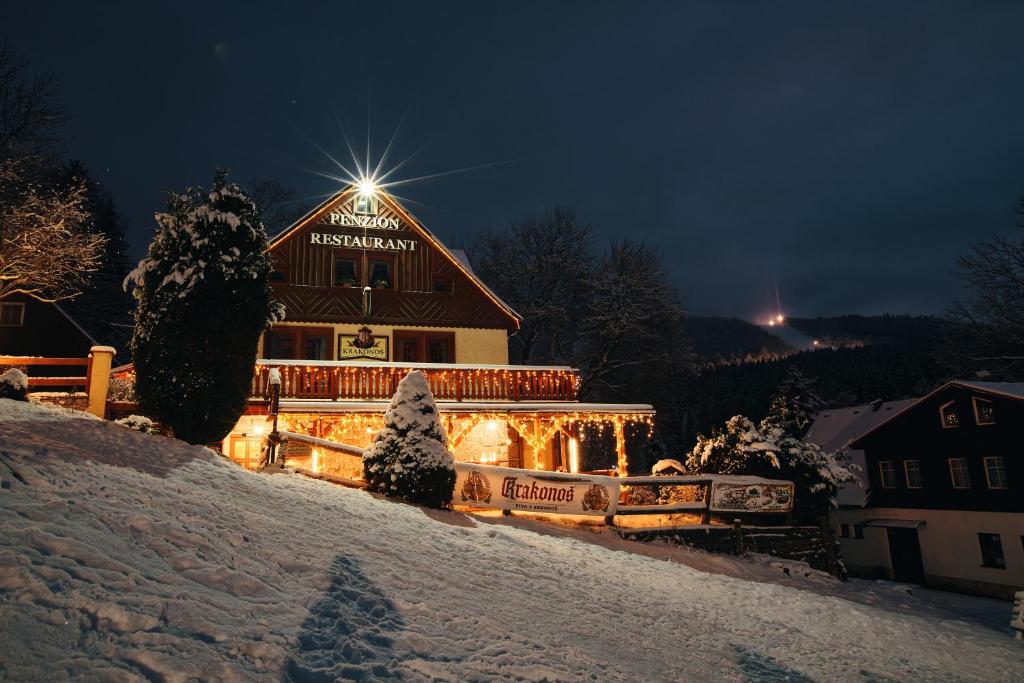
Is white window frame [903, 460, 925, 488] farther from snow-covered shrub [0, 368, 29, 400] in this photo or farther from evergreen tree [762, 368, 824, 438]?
snow-covered shrub [0, 368, 29, 400]

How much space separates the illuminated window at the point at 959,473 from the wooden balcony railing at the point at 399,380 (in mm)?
22647

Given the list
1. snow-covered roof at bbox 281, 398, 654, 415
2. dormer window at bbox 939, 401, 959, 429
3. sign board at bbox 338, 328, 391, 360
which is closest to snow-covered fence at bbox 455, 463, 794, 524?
snow-covered roof at bbox 281, 398, 654, 415

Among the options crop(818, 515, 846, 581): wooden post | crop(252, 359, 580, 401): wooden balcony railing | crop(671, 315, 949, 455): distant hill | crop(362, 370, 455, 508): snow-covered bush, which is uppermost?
crop(671, 315, 949, 455): distant hill

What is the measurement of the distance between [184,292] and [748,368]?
72.8 metres

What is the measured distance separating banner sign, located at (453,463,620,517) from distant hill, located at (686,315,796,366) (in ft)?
259

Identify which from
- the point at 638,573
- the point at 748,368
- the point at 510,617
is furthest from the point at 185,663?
the point at 748,368

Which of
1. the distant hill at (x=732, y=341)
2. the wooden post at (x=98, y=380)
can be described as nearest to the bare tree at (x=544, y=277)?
the wooden post at (x=98, y=380)

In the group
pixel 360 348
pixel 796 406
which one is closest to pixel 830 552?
pixel 360 348

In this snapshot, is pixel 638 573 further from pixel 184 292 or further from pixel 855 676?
pixel 184 292

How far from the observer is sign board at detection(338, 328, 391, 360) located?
2462 cm

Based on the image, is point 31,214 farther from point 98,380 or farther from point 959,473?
point 959,473

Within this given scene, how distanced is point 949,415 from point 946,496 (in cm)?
416

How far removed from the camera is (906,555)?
108 feet

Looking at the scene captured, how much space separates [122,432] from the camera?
10648 millimetres
